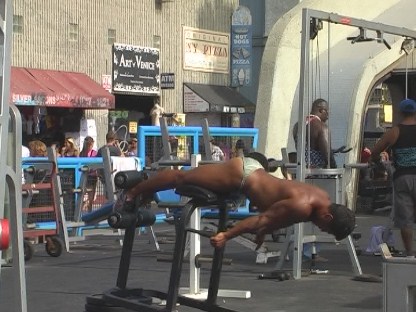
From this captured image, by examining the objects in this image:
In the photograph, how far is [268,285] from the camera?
10.3 metres

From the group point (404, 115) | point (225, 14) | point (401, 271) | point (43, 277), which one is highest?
point (225, 14)

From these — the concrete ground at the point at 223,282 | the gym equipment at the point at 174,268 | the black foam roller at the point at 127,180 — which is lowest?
the concrete ground at the point at 223,282

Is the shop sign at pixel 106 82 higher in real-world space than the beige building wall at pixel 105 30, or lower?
lower

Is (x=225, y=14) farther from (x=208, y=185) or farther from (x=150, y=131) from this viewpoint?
(x=208, y=185)

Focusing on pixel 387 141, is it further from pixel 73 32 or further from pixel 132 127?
pixel 132 127

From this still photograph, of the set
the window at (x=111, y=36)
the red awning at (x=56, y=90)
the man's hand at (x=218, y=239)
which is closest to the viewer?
the man's hand at (x=218, y=239)

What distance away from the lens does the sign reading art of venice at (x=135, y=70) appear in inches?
1209

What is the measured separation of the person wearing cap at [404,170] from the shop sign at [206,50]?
2381 cm

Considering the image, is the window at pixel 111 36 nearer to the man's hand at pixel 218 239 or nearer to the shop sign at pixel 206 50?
the shop sign at pixel 206 50

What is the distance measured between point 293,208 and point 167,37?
87.8 feet

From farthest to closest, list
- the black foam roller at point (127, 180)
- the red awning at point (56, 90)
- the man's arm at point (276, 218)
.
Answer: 1. the red awning at point (56, 90)
2. the black foam roller at point (127, 180)
3. the man's arm at point (276, 218)

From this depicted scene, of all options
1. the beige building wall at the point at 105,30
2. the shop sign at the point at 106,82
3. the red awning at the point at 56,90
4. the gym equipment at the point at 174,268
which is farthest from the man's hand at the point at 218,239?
the shop sign at the point at 106,82

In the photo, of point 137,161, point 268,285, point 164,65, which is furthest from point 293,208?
point 164,65

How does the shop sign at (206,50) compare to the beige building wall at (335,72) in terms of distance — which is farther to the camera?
the shop sign at (206,50)
